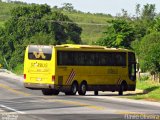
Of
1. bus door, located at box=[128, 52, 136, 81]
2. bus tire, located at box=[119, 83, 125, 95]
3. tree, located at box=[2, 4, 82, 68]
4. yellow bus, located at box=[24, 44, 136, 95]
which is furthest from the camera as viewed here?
tree, located at box=[2, 4, 82, 68]

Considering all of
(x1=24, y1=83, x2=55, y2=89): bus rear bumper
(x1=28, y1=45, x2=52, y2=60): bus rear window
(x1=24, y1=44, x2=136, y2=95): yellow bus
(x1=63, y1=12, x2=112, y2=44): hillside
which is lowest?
(x1=24, y1=83, x2=55, y2=89): bus rear bumper

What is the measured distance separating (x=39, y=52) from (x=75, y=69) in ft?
9.37

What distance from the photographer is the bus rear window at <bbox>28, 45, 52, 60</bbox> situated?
37906 millimetres

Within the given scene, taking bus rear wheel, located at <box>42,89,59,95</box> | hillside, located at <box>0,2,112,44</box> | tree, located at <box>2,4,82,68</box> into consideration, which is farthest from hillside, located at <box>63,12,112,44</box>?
bus rear wheel, located at <box>42,89,59,95</box>

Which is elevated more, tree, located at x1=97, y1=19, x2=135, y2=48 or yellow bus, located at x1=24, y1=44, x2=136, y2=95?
tree, located at x1=97, y1=19, x2=135, y2=48

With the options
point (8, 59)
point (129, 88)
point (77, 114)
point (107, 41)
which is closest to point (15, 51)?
point (8, 59)

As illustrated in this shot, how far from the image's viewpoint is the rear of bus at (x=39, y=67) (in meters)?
37.9

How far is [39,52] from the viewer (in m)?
38.1

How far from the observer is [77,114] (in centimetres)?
2006

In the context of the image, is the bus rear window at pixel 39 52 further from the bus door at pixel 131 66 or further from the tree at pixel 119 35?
the tree at pixel 119 35

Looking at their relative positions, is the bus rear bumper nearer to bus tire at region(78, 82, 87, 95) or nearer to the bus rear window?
the bus rear window

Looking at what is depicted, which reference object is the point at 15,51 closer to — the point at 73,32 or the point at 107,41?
the point at 73,32

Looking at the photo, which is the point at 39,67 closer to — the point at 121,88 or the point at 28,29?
the point at 121,88

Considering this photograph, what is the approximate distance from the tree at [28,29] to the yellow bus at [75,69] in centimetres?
4975
